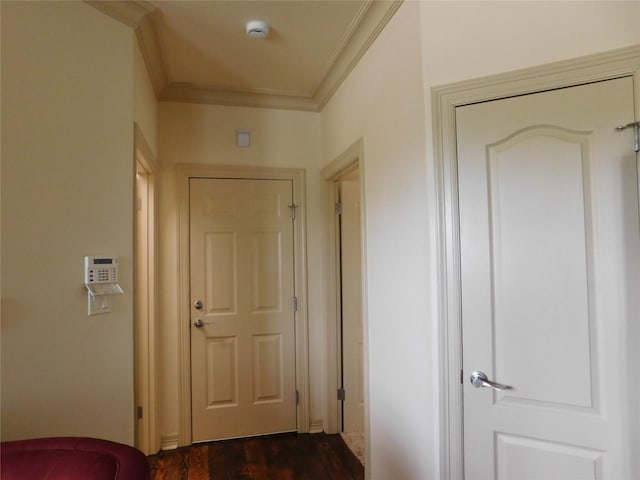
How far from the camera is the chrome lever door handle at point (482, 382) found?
1.35 meters

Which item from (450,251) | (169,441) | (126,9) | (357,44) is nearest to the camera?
(450,251)

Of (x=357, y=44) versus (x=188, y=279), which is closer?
(x=357, y=44)

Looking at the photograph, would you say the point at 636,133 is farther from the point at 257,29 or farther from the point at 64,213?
the point at 64,213

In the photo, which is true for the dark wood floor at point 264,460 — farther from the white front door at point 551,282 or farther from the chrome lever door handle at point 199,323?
the white front door at point 551,282

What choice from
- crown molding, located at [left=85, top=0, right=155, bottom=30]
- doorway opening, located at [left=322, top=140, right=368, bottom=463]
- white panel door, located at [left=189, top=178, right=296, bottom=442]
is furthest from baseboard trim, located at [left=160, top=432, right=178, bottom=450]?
crown molding, located at [left=85, top=0, right=155, bottom=30]

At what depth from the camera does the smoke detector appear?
1.95 meters

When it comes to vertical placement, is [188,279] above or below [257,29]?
below

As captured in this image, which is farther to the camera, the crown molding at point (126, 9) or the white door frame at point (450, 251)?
the crown molding at point (126, 9)

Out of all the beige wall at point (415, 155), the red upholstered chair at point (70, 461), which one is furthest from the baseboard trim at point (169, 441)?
the red upholstered chair at point (70, 461)

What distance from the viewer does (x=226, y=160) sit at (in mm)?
2811

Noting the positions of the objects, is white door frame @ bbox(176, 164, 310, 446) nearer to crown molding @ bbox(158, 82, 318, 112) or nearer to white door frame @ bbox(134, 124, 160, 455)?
white door frame @ bbox(134, 124, 160, 455)

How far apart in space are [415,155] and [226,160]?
5.50 ft

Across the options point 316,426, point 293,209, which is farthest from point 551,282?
point 316,426

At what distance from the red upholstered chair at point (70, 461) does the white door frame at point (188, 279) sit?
64.2 inches
